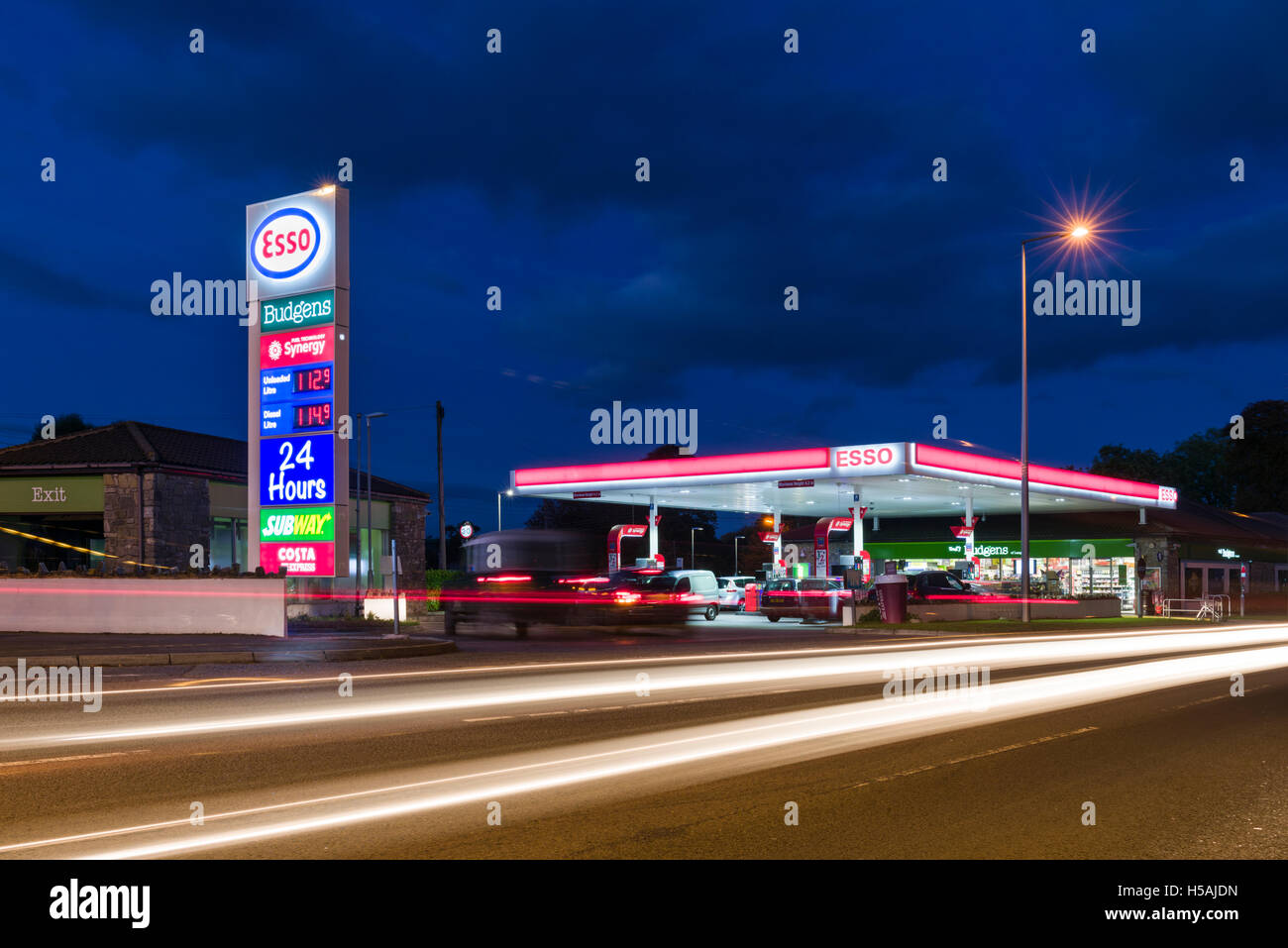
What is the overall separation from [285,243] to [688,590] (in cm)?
1721

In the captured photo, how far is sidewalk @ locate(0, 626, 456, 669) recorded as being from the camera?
1875cm

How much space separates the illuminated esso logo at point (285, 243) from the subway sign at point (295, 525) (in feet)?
19.4

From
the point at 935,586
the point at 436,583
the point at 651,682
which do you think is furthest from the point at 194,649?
the point at 935,586

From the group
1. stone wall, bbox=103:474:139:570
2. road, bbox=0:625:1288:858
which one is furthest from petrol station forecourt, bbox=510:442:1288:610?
road, bbox=0:625:1288:858

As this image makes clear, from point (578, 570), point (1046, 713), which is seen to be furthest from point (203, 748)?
point (578, 570)

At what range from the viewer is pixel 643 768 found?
9.09 metres

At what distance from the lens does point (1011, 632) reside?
3244 centimetres

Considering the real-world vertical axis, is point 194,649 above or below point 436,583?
above

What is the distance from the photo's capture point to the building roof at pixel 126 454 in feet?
119

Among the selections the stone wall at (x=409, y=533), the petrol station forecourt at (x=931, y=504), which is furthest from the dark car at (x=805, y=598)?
the stone wall at (x=409, y=533)

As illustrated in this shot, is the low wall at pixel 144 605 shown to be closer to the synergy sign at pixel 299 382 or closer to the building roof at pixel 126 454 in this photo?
the synergy sign at pixel 299 382

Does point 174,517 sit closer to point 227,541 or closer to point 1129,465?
point 227,541
